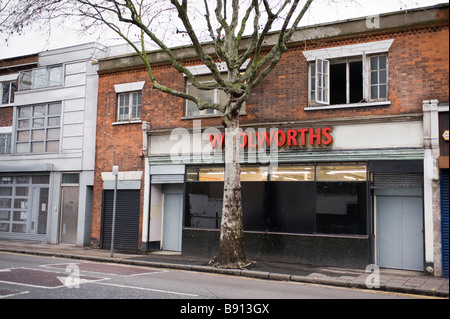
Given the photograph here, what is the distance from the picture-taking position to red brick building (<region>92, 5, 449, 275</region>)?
12898mm

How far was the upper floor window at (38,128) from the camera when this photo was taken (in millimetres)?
20531

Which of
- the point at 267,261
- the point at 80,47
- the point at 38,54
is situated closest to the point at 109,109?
the point at 80,47

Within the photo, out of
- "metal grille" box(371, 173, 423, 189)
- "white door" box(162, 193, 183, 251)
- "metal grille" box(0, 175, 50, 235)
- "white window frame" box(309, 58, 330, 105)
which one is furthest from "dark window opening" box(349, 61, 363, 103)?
"metal grille" box(0, 175, 50, 235)

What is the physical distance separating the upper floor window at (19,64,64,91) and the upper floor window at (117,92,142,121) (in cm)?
384

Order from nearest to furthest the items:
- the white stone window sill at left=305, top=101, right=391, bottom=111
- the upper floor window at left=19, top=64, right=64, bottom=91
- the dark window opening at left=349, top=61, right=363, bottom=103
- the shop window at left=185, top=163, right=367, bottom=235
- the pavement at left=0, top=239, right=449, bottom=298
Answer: the pavement at left=0, top=239, right=449, bottom=298 < the white stone window sill at left=305, top=101, right=391, bottom=111 < the shop window at left=185, top=163, right=367, bottom=235 < the dark window opening at left=349, top=61, right=363, bottom=103 < the upper floor window at left=19, top=64, right=64, bottom=91

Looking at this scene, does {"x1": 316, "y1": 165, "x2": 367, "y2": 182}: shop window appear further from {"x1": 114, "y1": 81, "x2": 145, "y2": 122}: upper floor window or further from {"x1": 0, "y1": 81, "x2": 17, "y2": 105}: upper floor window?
{"x1": 0, "y1": 81, "x2": 17, "y2": 105}: upper floor window

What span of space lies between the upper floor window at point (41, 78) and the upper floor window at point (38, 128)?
38.3 inches

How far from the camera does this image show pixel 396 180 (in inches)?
518

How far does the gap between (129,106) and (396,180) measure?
425 inches

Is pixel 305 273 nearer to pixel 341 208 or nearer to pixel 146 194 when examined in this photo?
pixel 341 208

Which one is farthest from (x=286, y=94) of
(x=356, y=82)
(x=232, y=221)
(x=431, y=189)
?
(x=431, y=189)

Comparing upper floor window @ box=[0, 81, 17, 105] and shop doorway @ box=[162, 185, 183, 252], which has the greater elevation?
upper floor window @ box=[0, 81, 17, 105]
